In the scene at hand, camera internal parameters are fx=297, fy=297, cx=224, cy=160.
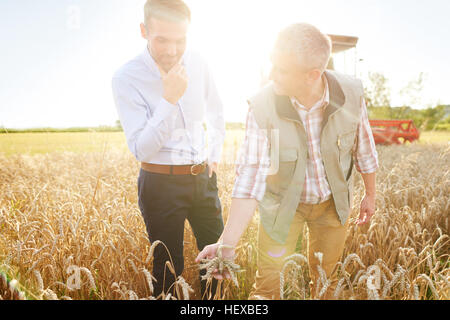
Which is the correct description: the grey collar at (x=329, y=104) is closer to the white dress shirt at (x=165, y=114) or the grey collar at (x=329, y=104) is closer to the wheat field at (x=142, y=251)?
the white dress shirt at (x=165, y=114)

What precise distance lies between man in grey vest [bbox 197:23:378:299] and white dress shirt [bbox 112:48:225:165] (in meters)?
0.46

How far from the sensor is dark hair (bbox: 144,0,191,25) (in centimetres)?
171

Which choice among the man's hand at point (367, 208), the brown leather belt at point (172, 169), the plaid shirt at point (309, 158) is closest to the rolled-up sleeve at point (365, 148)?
the plaid shirt at point (309, 158)

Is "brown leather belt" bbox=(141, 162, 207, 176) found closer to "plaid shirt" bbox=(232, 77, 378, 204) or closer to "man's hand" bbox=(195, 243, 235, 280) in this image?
"plaid shirt" bbox=(232, 77, 378, 204)

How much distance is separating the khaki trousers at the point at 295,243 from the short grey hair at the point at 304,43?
87cm

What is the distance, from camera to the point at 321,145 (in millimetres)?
1708

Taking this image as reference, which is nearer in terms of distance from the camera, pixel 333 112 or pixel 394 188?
pixel 333 112

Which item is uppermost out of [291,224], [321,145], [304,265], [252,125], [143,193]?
[252,125]

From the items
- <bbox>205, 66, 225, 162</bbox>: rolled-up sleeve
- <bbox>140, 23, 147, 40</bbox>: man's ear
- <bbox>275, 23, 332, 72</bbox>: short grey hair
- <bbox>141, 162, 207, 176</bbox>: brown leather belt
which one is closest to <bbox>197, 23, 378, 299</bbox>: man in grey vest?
<bbox>275, 23, 332, 72</bbox>: short grey hair

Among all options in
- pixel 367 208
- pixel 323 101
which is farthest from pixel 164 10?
pixel 367 208
